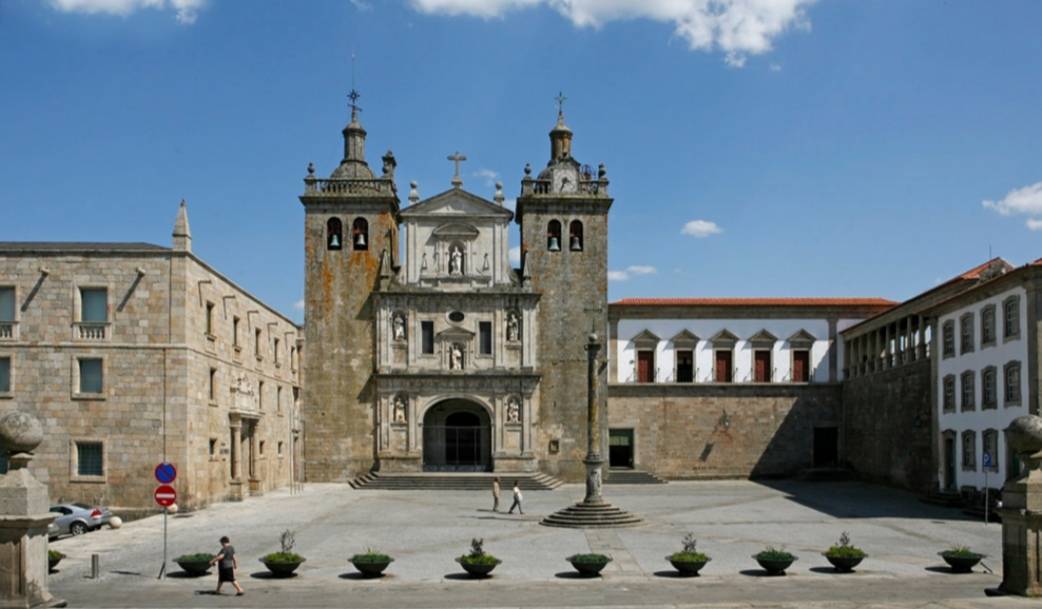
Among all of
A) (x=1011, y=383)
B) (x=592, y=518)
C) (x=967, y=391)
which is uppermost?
(x=1011, y=383)

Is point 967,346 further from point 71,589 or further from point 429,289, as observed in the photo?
point 71,589

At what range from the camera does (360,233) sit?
55906 millimetres

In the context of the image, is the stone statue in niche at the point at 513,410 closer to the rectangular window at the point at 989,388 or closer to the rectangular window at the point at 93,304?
the rectangular window at the point at 93,304

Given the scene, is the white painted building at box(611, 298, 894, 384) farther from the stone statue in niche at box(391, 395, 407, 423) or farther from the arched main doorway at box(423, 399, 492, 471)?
the stone statue in niche at box(391, 395, 407, 423)

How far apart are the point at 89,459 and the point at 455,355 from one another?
21950 millimetres

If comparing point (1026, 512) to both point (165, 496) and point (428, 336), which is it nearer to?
point (165, 496)

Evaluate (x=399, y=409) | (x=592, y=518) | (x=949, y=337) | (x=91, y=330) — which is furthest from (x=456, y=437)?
(x=949, y=337)

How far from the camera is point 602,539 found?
31000mm

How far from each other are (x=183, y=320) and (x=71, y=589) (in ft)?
55.9

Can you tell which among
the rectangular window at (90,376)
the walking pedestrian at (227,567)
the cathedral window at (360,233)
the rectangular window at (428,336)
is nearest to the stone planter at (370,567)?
the walking pedestrian at (227,567)

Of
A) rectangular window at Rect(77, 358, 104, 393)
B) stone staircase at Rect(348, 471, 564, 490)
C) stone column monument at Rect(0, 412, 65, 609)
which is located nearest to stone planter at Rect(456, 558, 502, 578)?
stone column monument at Rect(0, 412, 65, 609)

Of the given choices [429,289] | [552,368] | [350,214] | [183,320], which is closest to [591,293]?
[552,368]

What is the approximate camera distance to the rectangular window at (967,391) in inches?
1622

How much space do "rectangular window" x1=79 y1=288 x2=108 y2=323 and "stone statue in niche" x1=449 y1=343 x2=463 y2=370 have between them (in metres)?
21.2
